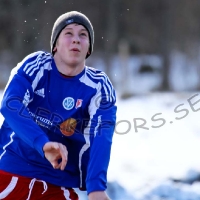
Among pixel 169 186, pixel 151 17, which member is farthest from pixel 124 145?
pixel 151 17

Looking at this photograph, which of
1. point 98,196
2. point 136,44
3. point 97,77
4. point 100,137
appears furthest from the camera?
point 136,44

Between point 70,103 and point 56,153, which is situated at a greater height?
point 70,103

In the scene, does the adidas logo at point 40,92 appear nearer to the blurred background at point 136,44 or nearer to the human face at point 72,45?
the human face at point 72,45

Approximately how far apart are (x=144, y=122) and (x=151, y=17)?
38.0 feet

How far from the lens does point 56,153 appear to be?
9.91ft

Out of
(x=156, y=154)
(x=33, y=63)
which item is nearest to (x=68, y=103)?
(x=33, y=63)

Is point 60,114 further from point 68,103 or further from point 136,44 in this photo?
point 136,44

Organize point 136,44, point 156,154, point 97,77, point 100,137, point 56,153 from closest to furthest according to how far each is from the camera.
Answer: point 56,153
point 100,137
point 97,77
point 156,154
point 136,44

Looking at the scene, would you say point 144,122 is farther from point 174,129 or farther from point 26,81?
point 26,81

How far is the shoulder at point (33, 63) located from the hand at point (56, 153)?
0.59m

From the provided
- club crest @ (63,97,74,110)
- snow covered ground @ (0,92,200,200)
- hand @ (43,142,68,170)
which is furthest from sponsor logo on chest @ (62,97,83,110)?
snow covered ground @ (0,92,200,200)

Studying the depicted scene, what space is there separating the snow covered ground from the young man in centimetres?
219

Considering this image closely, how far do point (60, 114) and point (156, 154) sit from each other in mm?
4197

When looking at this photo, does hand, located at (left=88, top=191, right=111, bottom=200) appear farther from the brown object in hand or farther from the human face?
the human face
